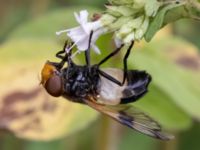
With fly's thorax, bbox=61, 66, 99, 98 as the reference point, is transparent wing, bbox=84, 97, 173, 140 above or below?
below

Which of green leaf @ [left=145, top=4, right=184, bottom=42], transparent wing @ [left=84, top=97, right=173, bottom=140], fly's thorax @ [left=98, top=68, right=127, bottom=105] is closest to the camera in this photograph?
A: green leaf @ [left=145, top=4, right=184, bottom=42]

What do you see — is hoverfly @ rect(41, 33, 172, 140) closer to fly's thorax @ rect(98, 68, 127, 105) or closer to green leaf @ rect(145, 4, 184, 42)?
fly's thorax @ rect(98, 68, 127, 105)

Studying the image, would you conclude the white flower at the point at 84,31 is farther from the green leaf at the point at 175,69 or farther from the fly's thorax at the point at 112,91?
the green leaf at the point at 175,69

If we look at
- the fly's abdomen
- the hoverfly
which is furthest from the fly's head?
the fly's abdomen

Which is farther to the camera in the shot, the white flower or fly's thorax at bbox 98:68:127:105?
fly's thorax at bbox 98:68:127:105

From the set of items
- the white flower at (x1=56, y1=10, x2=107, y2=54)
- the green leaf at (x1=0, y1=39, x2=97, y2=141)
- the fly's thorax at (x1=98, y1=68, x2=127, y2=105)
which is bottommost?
the green leaf at (x1=0, y1=39, x2=97, y2=141)

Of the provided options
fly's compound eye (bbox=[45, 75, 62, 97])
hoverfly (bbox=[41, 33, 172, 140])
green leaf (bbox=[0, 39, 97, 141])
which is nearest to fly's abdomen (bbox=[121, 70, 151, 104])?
hoverfly (bbox=[41, 33, 172, 140])

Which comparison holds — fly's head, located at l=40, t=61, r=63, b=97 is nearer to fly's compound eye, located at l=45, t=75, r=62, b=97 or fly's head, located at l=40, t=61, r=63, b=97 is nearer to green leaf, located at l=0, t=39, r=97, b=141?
fly's compound eye, located at l=45, t=75, r=62, b=97

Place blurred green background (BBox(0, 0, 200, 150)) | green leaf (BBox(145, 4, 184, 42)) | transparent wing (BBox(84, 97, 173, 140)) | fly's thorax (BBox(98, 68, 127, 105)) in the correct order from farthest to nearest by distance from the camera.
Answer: blurred green background (BBox(0, 0, 200, 150)) → fly's thorax (BBox(98, 68, 127, 105)) → transparent wing (BBox(84, 97, 173, 140)) → green leaf (BBox(145, 4, 184, 42))

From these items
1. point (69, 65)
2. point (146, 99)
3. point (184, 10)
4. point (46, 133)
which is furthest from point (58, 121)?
point (184, 10)
